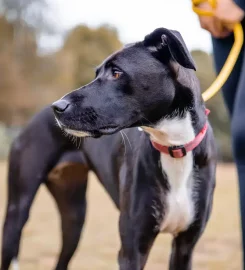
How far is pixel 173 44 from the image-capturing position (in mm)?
2230

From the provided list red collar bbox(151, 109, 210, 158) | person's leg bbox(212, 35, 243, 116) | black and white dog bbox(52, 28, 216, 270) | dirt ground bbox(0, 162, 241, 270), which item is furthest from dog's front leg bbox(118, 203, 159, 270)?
dirt ground bbox(0, 162, 241, 270)

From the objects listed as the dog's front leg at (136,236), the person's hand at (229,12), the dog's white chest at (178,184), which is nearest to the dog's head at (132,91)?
the dog's white chest at (178,184)

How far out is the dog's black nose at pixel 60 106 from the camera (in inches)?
86.4

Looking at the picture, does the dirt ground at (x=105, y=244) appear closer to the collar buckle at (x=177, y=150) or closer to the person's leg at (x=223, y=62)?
the person's leg at (x=223, y=62)

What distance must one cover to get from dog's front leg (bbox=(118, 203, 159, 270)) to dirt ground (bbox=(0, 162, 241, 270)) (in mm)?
1676

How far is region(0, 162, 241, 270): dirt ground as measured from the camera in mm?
4359

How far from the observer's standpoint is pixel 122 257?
8.34 feet

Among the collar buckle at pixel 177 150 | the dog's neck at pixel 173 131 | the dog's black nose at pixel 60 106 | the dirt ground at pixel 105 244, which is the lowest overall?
the dirt ground at pixel 105 244

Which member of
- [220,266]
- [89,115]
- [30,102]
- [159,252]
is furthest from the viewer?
[30,102]

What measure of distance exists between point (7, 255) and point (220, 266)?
1.62 m

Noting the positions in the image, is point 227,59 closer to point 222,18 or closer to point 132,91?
point 222,18

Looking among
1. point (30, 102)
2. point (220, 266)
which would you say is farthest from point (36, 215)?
point (30, 102)

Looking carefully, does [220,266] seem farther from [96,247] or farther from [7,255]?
[7,255]

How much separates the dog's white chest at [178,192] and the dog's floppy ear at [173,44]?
16.6 inches
